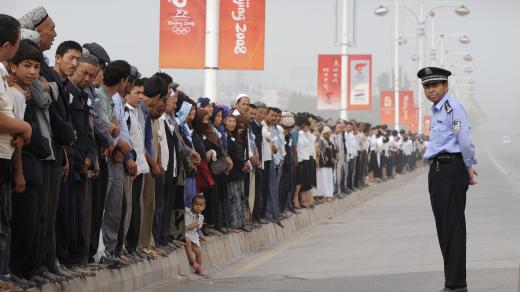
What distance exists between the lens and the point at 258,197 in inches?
758

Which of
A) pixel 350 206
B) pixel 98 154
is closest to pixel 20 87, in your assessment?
pixel 98 154

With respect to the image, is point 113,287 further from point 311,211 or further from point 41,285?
point 311,211

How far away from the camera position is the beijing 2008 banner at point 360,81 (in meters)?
40.7

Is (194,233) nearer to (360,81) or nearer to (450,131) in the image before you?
(450,131)

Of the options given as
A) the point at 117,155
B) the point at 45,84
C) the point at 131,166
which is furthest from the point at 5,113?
the point at 131,166

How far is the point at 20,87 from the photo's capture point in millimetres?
9336

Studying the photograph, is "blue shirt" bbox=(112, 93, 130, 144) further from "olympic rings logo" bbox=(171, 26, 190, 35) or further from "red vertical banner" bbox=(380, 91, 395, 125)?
"red vertical banner" bbox=(380, 91, 395, 125)

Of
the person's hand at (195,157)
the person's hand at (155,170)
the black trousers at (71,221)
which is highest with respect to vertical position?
the person's hand at (195,157)

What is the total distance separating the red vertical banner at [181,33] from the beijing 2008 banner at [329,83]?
19.6m

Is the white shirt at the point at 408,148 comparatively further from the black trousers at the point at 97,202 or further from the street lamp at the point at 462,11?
the black trousers at the point at 97,202

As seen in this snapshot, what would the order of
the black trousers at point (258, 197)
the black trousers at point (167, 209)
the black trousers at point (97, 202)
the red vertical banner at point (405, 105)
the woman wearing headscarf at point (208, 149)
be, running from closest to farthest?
the black trousers at point (97, 202)
the black trousers at point (167, 209)
the woman wearing headscarf at point (208, 149)
the black trousers at point (258, 197)
the red vertical banner at point (405, 105)

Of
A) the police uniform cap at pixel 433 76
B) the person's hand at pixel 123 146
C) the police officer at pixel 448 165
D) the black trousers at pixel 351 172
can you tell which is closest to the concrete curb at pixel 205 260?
the person's hand at pixel 123 146

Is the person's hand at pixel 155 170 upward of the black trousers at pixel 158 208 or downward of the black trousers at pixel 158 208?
upward

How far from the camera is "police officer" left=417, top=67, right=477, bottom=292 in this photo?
1108cm
